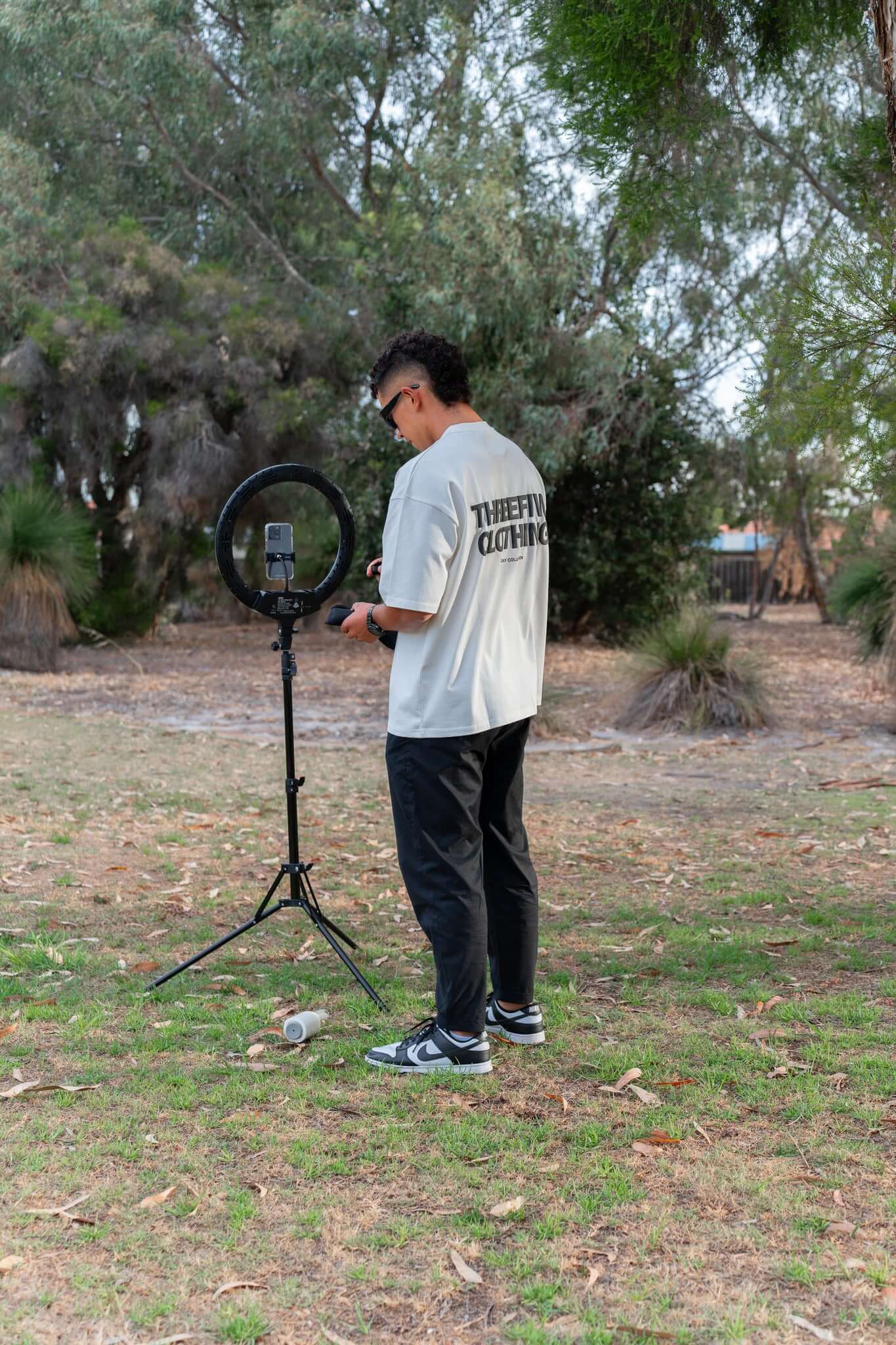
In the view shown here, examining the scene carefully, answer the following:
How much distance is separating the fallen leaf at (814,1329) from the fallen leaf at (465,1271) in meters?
0.57

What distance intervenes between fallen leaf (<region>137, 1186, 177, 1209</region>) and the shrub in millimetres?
11236

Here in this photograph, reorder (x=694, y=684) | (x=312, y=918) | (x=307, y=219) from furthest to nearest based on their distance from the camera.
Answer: (x=307, y=219) < (x=694, y=684) < (x=312, y=918)

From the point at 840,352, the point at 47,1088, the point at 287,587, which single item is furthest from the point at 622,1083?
the point at 840,352

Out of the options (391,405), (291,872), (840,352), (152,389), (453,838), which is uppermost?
(152,389)

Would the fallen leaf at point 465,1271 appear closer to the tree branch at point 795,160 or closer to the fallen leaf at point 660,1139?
the fallen leaf at point 660,1139

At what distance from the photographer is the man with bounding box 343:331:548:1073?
3145 millimetres

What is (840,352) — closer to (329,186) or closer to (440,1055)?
(440,1055)

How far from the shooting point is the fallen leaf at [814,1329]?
7.13ft

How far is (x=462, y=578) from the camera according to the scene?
10.5ft

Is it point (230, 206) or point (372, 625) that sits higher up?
point (230, 206)

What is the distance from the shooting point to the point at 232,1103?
10.5 ft

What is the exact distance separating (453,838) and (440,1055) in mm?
614

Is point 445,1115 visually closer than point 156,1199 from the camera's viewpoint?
No

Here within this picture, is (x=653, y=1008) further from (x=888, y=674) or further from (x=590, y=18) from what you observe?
(x=888, y=674)
